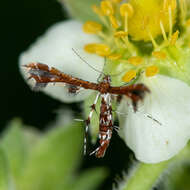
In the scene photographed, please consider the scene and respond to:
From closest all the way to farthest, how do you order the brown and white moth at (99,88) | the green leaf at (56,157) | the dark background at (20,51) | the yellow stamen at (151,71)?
1. the brown and white moth at (99,88)
2. the yellow stamen at (151,71)
3. the green leaf at (56,157)
4. the dark background at (20,51)

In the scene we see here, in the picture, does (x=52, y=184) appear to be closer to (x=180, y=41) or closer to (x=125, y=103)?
(x=125, y=103)

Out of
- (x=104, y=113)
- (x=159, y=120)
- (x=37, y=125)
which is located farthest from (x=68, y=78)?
(x=37, y=125)

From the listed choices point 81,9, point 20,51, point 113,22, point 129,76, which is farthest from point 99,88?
point 20,51

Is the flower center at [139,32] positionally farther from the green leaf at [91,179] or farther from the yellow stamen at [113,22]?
the green leaf at [91,179]

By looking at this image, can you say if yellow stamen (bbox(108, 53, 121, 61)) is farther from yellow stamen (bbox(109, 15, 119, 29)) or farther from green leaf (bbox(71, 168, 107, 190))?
green leaf (bbox(71, 168, 107, 190))

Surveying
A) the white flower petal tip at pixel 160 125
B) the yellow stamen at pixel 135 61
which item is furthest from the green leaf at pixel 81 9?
the white flower petal tip at pixel 160 125

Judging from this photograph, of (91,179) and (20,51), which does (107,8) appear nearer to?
(91,179)
